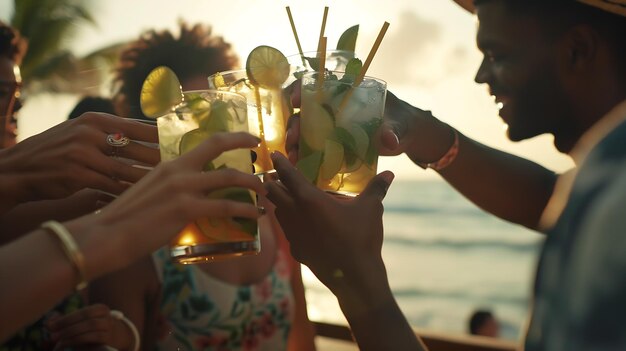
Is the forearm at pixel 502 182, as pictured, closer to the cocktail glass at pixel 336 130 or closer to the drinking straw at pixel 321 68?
the cocktail glass at pixel 336 130

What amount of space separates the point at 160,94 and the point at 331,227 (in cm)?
59

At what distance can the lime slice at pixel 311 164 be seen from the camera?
1.88m

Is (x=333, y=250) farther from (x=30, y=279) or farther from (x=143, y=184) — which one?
(x=30, y=279)

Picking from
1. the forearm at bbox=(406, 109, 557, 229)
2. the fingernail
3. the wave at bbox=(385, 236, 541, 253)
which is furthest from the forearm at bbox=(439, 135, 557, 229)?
the wave at bbox=(385, 236, 541, 253)

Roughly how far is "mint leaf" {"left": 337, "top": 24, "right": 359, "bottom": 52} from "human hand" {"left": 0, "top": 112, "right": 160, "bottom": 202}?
0.84 metres

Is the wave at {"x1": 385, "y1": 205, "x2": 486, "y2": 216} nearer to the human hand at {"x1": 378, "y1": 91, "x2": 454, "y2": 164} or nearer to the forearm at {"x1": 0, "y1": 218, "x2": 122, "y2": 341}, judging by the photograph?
the human hand at {"x1": 378, "y1": 91, "x2": 454, "y2": 164}

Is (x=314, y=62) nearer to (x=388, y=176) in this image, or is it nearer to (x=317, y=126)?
(x=317, y=126)

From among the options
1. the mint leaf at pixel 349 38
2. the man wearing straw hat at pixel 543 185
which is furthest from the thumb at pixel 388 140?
the mint leaf at pixel 349 38

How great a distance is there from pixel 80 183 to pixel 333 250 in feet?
2.13

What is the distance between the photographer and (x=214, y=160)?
5.57 ft

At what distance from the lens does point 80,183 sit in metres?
1.60

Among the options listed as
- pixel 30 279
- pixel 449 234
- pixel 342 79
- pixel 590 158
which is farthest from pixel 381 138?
pixel 449 234

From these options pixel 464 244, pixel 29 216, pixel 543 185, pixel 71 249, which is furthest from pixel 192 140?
pixel 464 244

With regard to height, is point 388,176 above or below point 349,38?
below
